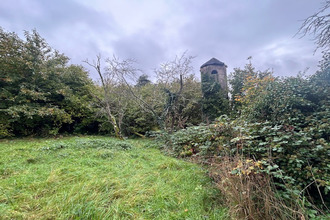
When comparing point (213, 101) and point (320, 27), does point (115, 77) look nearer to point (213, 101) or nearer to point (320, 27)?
point (213, 101)

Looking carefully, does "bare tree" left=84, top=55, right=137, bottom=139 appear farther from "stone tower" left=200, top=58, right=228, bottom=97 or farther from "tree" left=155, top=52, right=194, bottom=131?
"stone tower" left=200, top=58, right=228, bottom=97

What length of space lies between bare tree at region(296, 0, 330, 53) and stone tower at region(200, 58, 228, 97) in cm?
748

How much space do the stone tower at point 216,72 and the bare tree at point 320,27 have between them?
7.48m

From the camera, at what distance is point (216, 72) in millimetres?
10609

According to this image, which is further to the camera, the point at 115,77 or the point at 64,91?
the point at 64,91

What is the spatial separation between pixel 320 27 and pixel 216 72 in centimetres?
796

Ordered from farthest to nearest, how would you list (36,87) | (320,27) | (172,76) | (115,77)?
1. (172,76)
2. (115,77)
3. (36,87)
4. (320,27)

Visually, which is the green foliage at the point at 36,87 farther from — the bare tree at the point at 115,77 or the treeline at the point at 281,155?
the treeline at the point at 281,155

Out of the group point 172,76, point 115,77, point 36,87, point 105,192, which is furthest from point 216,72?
point 36,87

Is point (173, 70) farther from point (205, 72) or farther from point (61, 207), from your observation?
point (61, 207)

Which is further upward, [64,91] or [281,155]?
[64,91]

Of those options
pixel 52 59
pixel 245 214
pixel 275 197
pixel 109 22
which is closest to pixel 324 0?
pixel 275 197

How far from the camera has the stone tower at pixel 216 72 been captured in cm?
1039

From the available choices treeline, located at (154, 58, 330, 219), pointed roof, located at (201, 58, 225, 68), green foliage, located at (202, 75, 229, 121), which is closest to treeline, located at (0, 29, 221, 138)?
green foliage, located at (202, 75, 229, 121)
